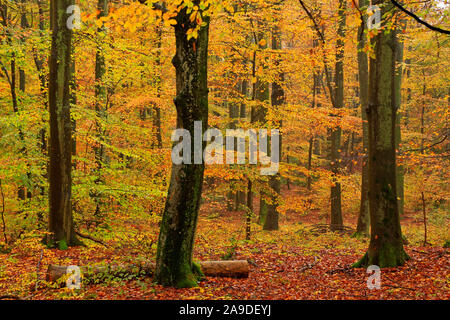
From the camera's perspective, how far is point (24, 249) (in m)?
8.34

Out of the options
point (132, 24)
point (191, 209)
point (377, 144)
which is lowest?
point (191, 209)

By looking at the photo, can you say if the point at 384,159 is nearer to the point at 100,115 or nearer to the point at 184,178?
the point at 184,178

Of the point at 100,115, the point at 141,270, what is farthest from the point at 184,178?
the point at 100,115

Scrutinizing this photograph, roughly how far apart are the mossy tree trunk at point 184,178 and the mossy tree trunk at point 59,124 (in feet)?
13.8

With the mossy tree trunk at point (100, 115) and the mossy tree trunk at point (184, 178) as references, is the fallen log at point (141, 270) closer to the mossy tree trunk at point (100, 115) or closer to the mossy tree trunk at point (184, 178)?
the mossy tree trunk at point (184, 178)

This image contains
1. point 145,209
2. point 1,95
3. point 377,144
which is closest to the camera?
point 377,144

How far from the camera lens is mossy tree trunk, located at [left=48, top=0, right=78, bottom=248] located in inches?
322

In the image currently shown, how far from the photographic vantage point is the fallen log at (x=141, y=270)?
5.97 m

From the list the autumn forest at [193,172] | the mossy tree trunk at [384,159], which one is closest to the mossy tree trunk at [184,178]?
the autumn forest at [193,172]
